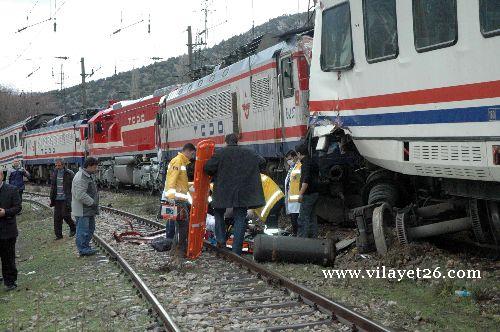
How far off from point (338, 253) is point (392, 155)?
91.3 inches

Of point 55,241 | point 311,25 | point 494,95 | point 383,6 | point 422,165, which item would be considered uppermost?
point 311,25

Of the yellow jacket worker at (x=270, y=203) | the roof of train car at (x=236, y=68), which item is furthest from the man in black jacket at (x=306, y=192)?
the roof of train car at (x=236, y=68)

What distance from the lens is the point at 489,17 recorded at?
611cm

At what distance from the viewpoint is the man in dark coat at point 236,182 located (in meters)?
9.44

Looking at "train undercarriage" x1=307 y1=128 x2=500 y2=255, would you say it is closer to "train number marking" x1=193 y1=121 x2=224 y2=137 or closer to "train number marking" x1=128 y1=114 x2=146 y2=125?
"train number marking" x1=193 y1=121 x2=224 y2=137

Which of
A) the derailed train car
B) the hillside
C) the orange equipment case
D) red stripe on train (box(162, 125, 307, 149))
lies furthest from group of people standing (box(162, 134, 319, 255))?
the hillside

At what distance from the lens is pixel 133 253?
10.9 metres

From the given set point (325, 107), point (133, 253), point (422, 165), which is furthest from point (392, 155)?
point (133, 253)

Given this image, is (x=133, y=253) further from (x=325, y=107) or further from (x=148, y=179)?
(x=148, y=179)

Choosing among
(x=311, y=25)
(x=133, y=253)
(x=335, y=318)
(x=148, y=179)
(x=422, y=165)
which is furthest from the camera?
(x=148, y=179)

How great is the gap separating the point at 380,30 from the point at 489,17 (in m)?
1.74

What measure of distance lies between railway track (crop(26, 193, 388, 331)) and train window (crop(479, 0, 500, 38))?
116 inches

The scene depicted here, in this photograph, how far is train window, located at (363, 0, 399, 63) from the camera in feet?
24.4

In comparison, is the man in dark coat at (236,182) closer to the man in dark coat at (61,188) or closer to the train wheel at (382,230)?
the train wheel at (382,230)
